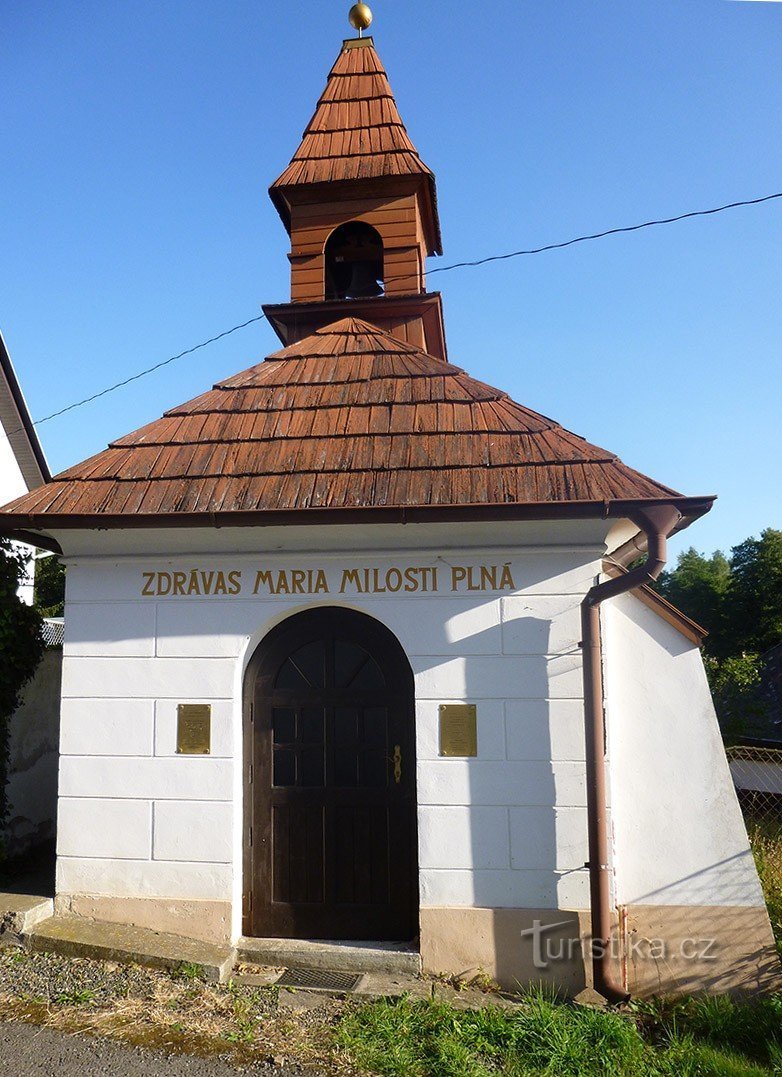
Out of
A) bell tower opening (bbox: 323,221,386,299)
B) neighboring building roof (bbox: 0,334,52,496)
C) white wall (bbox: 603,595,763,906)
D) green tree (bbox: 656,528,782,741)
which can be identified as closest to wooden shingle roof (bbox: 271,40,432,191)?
bell tower opening (bbox: 323,221,386,299)

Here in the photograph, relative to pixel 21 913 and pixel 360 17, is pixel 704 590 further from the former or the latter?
pixel 21 913

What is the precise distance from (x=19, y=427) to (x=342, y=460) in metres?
10.5

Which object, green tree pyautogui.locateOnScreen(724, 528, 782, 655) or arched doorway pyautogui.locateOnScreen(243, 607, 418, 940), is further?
green tree pyautogui.locateOnScreen(724, 528, 782, 655)

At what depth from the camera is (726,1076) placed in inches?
166

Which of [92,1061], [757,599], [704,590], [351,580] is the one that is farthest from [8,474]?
[704,590]

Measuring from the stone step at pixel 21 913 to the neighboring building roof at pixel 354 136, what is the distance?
7354 mm

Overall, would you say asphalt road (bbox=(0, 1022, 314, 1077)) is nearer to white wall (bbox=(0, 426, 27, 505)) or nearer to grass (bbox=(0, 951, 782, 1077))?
grass (bbox=(0, 951, 782, 1077))

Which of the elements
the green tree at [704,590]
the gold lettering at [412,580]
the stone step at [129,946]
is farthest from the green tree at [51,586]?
the green tree at [704,590]

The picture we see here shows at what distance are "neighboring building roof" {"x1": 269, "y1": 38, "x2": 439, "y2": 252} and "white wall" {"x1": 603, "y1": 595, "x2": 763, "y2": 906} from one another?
5814 millimetres

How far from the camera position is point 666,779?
5.73 metres

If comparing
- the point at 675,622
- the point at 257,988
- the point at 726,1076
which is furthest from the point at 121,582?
the point at 726,1076

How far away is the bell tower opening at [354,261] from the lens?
9414mm

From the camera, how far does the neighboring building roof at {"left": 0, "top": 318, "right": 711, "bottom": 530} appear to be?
218 inches

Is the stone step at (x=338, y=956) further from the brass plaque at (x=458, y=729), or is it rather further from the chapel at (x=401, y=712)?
the brass plaque at (x=458, y=729)
